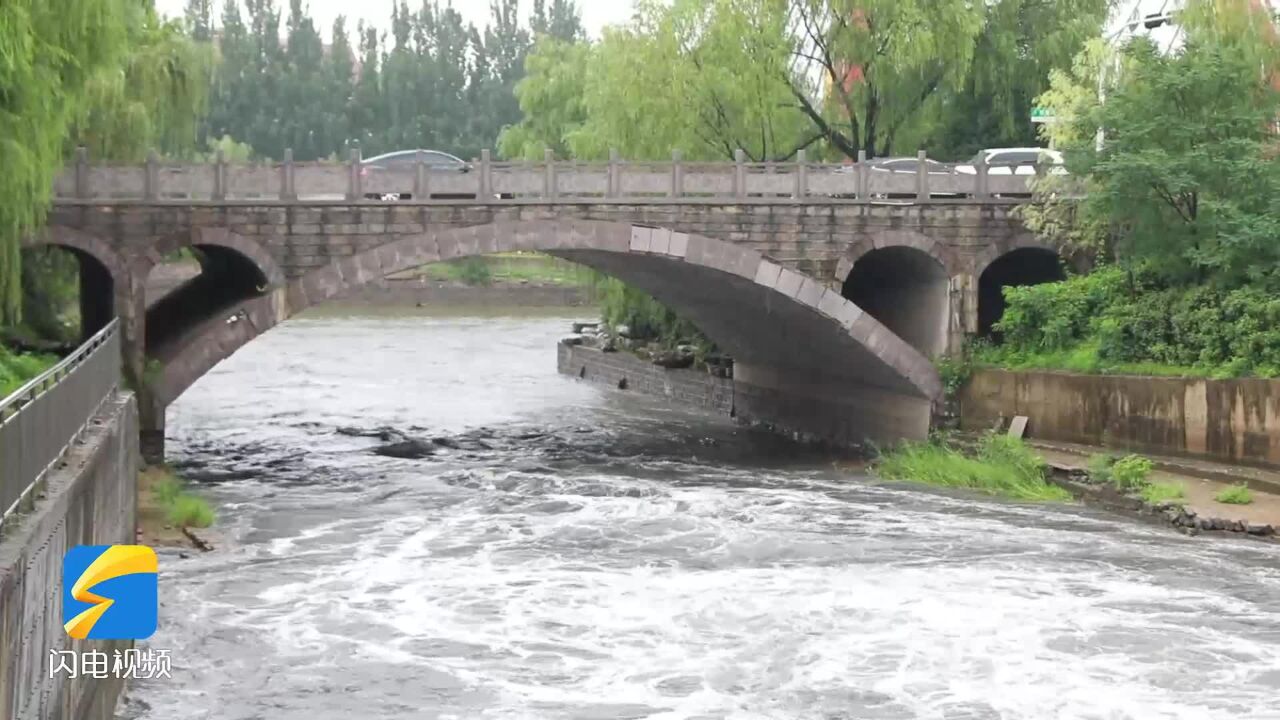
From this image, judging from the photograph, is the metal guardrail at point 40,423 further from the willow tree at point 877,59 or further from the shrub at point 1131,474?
the willow tree at point 877,59

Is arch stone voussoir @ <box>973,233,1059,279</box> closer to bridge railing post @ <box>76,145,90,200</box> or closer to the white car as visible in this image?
the white car

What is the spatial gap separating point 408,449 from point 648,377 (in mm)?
13054

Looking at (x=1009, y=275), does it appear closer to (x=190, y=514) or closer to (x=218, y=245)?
(x=218, y=245)

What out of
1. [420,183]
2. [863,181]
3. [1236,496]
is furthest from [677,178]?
[1236,496]

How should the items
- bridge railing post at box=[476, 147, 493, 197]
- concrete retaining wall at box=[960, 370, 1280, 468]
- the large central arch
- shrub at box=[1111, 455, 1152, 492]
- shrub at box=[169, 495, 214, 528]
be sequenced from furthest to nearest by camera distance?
bridge railing post at box=[476, 147, 493, 197] < the large central arch < concrete retaining wall at box=[960, 370, 1280, 468] < shrub at box=[1111, 455, 1152, 492] < shrub at box=[169, 495, 214, 528]

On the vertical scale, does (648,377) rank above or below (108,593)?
above

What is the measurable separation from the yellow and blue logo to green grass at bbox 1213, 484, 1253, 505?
1589 cm

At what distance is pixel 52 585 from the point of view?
12.1 m

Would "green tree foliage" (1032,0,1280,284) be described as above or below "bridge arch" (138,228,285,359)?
above

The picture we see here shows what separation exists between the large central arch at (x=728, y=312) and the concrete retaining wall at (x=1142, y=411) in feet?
6.05

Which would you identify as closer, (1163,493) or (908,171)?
(1163,493)

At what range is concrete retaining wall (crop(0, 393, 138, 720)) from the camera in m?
9.88

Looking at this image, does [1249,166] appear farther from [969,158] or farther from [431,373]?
[431,373]

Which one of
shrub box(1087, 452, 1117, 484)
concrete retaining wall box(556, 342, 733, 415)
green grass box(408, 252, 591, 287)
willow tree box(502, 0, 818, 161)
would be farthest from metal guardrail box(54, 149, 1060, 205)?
green grass box(408, 252, 591, 287)
